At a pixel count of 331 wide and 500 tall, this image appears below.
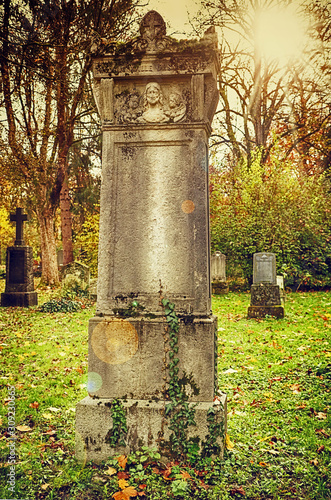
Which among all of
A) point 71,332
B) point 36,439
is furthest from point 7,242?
point 36,439

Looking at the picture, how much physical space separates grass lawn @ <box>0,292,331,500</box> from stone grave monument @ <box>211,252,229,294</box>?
23.8ft

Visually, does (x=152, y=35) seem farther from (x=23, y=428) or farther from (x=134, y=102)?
(x=23, y=428)

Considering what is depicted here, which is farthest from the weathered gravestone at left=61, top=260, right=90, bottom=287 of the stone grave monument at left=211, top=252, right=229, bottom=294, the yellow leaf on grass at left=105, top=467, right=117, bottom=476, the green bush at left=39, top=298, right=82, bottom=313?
the yellow leaf on grass at left=105, top=467, right=117, bottom=476

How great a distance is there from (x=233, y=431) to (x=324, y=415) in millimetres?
1005

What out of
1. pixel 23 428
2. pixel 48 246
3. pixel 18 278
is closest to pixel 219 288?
pixel 18 278

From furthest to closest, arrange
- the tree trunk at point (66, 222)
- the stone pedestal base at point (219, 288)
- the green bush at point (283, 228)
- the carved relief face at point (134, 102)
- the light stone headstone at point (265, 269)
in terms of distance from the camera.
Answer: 1. the tree trunk at point (66, 222)
2. the green bush at point (283, 228)
3. the stone pedestal base at point (219, 288)
4. the light stone headstone at point (265, 269)
5. the carved relief face at point (134, 102)

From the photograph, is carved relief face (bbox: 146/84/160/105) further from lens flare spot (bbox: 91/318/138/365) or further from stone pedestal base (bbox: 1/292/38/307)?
stone pedestal base (bbox: 1/292/38/307)

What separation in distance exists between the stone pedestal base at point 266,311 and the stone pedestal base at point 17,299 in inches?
263

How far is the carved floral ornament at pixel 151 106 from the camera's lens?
3.48m

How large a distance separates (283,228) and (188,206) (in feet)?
43.3

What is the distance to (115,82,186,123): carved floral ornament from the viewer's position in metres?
3.48

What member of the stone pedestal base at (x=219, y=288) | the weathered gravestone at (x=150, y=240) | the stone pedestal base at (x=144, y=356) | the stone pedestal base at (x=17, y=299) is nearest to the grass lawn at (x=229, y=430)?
the weathered gravestone at (x=150, y=240)

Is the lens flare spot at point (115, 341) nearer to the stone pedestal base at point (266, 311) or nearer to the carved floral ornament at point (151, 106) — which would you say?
the carved floral ornament at point (151, 106)

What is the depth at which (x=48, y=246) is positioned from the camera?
668 inches
